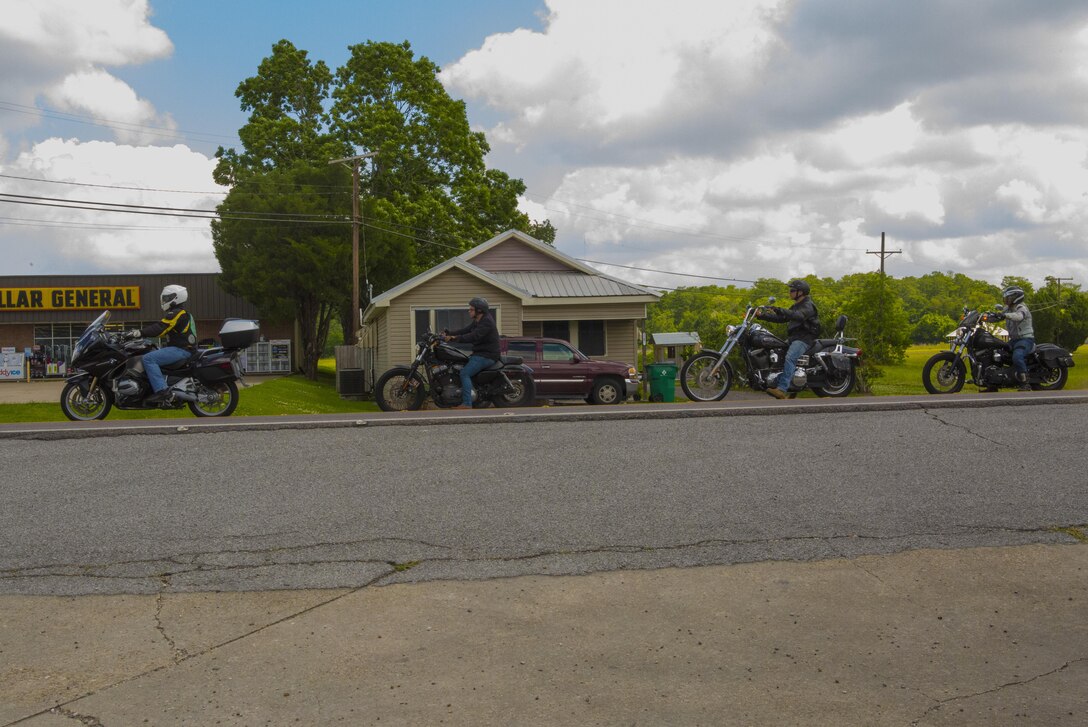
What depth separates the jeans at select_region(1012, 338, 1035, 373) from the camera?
14.6 metres

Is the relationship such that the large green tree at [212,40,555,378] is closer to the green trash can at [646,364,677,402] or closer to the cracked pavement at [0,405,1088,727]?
the green trash can at [646,364,677,402]

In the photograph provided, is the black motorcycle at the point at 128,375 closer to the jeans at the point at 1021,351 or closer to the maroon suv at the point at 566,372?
the maroon suv at the point at 566,372

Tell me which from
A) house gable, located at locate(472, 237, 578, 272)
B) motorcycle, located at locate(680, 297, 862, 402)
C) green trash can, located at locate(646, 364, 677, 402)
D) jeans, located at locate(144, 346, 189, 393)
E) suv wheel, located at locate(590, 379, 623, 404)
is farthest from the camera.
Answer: house gable, located at locate(472, 237, 578, 272)

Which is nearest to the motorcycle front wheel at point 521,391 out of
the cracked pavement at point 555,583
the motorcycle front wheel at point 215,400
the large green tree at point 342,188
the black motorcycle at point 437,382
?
the black motorcycle at point 437,382

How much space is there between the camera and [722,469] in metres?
8.20

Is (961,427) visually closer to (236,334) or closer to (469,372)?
(469,372)

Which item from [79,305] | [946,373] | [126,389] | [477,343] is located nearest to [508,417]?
[477,343]

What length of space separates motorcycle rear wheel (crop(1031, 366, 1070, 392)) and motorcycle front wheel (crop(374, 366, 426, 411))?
29.8 feet

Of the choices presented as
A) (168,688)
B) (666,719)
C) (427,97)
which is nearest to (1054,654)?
(666,719)

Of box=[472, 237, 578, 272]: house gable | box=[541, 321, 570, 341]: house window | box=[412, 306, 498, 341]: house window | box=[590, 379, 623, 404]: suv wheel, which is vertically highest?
box=[472, 237, 578, 272]: house gable

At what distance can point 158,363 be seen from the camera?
41.9 ft

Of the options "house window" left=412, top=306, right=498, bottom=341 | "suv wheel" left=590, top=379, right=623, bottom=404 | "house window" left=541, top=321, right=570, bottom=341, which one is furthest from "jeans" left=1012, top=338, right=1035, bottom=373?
"house window" left=541, top=321, right=570, bottom=341

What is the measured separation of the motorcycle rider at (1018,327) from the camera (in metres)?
14.3

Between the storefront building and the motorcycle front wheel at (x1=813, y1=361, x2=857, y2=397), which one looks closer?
the motorcycle front wheel at (x1=813, y1=361, x2=857, y2=397)
